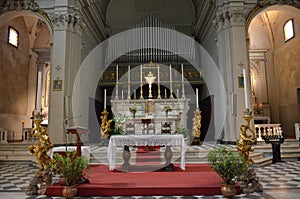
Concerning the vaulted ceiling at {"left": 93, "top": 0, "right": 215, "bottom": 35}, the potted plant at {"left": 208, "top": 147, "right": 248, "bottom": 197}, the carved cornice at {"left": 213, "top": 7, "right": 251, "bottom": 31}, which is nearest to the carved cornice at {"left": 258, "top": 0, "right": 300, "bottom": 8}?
the carved cornice at {"left": 213, "top": 7, "right": 251, "bottom": 31}

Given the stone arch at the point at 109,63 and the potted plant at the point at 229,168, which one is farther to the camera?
the stone arch at the point at 109,63

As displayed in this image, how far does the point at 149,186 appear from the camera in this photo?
3906 millimetres

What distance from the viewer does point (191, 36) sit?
14.8 meters

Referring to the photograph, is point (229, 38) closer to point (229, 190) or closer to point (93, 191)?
point (229, 190)

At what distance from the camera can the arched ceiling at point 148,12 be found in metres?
15.6

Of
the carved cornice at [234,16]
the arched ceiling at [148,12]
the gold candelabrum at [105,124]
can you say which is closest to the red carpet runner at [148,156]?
the gold candelabrum at [105,124]

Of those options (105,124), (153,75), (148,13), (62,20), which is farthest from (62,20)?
(148,13)

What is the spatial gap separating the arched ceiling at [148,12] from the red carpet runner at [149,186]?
12569 mm

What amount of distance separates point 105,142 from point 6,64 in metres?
7.50

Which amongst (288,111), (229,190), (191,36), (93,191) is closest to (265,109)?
(288,111)

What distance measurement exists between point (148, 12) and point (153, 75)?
5.91 meters

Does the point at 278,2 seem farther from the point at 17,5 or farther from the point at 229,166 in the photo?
the point at 17,5

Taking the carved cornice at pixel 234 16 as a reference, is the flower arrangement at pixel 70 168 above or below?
below

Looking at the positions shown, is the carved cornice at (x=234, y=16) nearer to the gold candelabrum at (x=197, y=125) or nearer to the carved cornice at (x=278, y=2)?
the carved cornice at (x=278, y=2)
